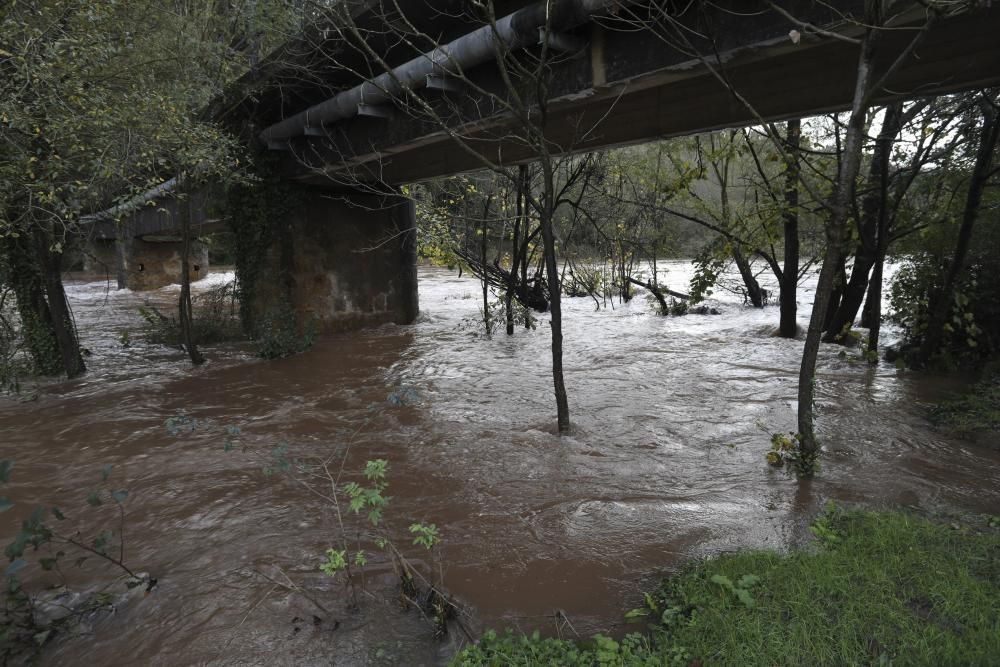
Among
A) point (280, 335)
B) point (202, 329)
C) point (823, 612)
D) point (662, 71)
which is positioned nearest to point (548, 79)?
point (662, 71)

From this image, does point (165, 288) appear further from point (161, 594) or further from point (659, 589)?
point (659, 589)

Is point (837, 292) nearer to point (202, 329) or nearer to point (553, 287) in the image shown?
point (553, 287)

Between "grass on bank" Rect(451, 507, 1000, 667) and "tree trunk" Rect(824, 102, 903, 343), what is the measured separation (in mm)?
5789

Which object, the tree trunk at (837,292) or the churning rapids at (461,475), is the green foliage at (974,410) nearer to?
the churning rapids at (461,475)

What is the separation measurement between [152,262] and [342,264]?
57.0 ft

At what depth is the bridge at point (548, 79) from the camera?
4512 millimetres

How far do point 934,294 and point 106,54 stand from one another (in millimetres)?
10405

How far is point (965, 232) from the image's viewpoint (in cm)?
655

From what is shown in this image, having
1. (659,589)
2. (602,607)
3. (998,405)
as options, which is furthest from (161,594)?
(998,405)

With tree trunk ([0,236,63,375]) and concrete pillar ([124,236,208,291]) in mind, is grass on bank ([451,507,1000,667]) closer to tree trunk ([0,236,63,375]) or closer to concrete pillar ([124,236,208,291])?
tree trunk ([0,236,63,375])

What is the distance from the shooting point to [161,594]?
3.38 metres

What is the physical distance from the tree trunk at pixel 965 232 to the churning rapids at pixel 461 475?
0.61 metres

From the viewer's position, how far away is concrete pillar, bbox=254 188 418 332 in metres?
10.6

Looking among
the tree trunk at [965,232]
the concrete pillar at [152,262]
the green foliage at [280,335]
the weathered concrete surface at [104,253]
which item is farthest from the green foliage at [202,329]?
the weathered concrete surface at [104,253]
